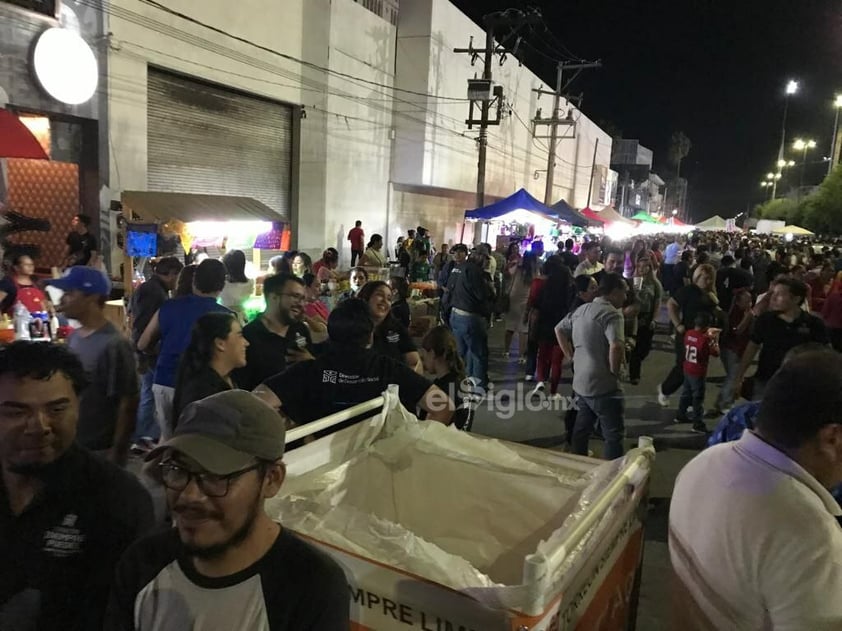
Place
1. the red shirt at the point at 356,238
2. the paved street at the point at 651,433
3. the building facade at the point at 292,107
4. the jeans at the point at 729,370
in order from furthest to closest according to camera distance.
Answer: the red shirt at the point at 356,238 → the building facade at the point at 292,107 → the jeans at the point at 729,370 → the paved street at the point at 651,433

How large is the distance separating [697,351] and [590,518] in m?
5.33

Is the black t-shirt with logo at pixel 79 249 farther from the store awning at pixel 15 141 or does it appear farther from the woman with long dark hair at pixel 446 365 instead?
the woman with long dark hair at pixel 446 365

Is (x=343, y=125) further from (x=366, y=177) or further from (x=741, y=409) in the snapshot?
(x=741, y=409)

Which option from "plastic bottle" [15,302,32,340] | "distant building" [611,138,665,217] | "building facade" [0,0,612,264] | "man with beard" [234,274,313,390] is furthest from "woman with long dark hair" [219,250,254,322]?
"distant building" [611,138,665,217]

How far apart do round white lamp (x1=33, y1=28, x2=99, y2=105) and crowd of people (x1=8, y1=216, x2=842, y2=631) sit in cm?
456

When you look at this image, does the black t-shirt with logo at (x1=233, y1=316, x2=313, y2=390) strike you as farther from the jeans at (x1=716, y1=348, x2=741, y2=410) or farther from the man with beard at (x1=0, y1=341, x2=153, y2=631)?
the jeans at (x1=716, y1=348, x2=741, y2=410)

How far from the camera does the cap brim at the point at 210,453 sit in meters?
1.42

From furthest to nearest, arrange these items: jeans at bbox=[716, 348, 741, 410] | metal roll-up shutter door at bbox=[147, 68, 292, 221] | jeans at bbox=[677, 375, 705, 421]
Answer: metal roll-up shutter door at bbox=[147, 68, 292, 221] < jeans at bbox=[716, 348, 741, 410] < jeans at bbox=[677, 375, 705, 421]

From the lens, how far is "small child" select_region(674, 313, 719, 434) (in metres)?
6.66

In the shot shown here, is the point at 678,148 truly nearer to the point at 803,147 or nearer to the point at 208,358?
the point at 803,147

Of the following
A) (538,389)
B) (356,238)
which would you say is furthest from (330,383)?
(356,238)

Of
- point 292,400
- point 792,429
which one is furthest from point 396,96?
point 792,429

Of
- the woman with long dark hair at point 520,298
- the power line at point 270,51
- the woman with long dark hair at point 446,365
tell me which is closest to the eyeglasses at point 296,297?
the woman with long dark hair at point 446,365

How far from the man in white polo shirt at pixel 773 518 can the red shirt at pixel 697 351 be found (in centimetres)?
503
